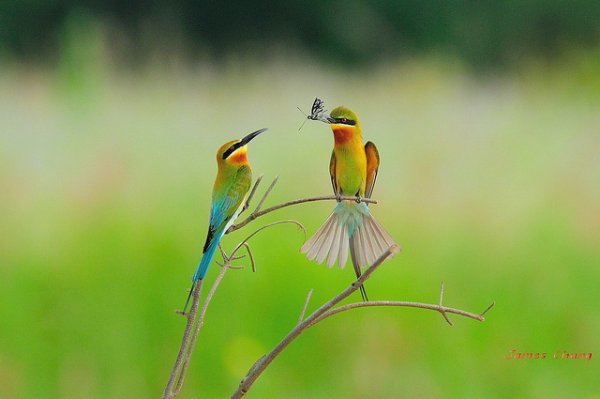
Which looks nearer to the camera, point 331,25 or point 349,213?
point 349,213

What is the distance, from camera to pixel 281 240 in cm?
233

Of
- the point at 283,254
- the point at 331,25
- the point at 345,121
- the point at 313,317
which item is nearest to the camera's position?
the point at 313,317

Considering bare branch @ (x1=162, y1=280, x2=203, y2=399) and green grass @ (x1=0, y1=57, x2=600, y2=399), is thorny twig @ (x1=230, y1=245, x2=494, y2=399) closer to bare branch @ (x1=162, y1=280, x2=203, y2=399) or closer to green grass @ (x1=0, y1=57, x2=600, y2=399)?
bare branch @ (x1=162, y1=280, x2=203, y2=399)

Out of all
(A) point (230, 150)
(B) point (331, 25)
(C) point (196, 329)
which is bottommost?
(C) point (196, 329)

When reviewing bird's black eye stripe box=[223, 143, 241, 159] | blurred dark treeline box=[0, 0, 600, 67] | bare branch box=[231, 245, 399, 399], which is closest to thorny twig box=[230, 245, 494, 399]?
bare branch box=[231, 245, 399, 399]

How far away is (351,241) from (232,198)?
124 millimetres

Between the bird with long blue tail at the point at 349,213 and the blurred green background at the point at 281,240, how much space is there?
42.0 inches

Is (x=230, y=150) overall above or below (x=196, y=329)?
above

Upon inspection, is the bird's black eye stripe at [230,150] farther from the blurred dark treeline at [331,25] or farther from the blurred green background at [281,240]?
the blurred dark treeline at [331,25]

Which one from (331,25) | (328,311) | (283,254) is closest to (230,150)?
(328,311)

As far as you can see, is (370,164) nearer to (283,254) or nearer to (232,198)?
(232,198)

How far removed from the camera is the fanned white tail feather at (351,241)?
71cm

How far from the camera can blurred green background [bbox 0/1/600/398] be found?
1901 mm

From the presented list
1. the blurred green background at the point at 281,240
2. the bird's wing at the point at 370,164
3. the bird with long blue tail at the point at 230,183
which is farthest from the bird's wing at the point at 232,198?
the blurred green background at the point at 281,240
